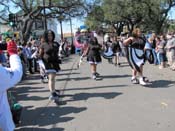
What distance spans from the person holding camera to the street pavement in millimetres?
3874

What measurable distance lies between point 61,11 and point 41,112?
117ft

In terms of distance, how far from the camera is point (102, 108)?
28.3ft

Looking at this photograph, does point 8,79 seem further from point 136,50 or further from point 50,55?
point 136,50

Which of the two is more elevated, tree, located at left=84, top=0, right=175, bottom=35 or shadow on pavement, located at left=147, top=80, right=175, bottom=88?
tree, located at left=84, top=0, right=175, bottom=35

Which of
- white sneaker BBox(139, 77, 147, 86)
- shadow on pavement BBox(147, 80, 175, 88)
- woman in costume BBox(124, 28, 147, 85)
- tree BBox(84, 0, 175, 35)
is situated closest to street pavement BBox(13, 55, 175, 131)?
shadow on pavement BBox(147, 80, 175, 88)

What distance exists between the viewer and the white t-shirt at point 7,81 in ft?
9.55

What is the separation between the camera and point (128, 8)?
50.9 m

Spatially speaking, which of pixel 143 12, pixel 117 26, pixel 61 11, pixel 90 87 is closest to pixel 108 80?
pixel 90 87

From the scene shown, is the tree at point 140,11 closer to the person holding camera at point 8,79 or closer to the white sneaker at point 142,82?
the white sneaker at point 142,82

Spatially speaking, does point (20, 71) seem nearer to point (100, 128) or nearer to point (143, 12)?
point (100, 128)

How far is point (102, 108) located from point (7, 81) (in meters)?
5.82

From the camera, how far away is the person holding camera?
2914 mm

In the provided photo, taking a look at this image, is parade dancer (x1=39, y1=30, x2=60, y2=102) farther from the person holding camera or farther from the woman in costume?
the person holding camera

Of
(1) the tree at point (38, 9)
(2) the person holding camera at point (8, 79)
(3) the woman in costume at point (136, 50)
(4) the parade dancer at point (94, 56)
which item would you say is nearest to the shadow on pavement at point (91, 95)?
(3) the woman in costume at point (136, 50)
